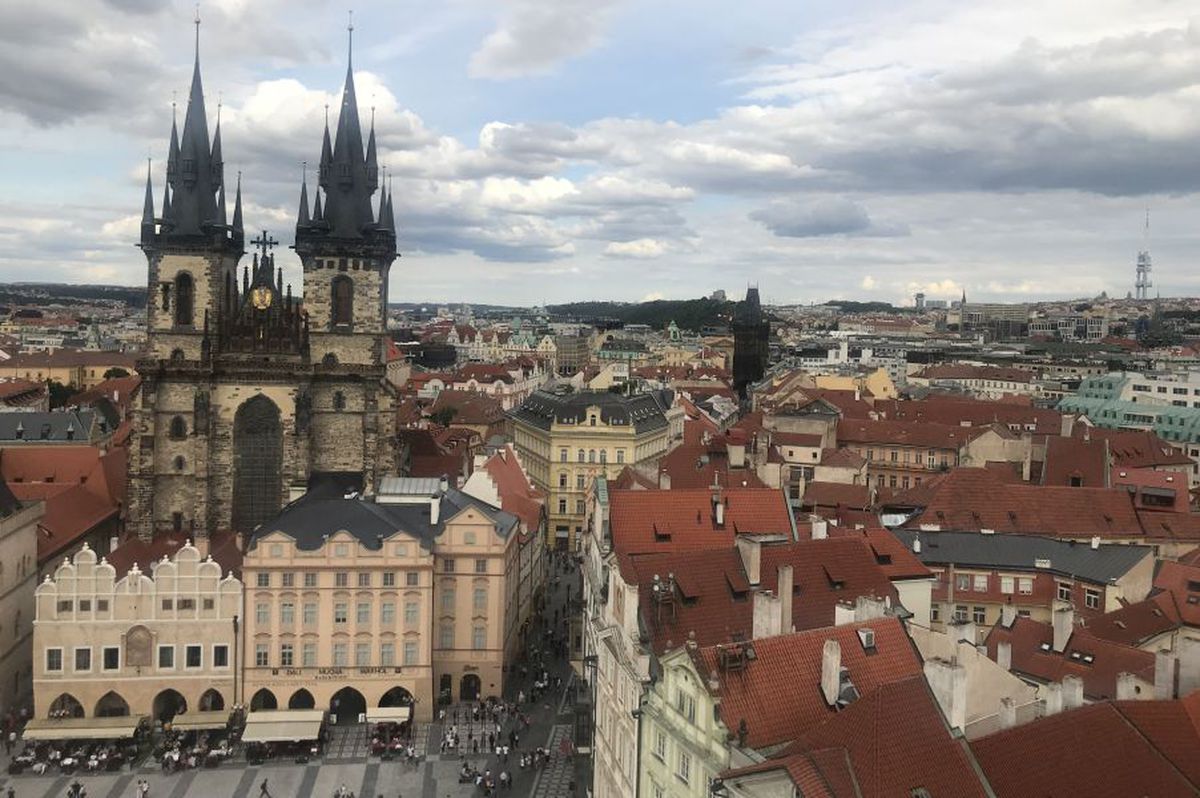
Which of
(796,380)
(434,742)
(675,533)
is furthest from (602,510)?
(796,380)

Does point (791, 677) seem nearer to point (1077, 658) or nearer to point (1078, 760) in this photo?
point (1078, 760)

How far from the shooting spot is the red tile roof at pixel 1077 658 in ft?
133

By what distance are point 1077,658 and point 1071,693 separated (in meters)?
11.2

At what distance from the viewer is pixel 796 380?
6309 inches

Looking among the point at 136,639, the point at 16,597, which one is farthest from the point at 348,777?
the point at 16,597

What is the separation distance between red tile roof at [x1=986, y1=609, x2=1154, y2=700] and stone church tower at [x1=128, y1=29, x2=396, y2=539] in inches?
1996

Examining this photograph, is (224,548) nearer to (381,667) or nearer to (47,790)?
(381,667)

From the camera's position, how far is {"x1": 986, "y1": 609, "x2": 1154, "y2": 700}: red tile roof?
40.4 metres

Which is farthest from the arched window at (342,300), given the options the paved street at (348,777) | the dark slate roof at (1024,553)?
the dark slate roof at (1024,553)

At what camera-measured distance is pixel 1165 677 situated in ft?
118

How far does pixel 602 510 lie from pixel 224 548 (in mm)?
29029

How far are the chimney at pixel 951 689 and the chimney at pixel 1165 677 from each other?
353 inches

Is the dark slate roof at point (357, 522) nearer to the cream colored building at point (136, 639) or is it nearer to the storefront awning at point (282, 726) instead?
the cream colored building at point (136, 639)

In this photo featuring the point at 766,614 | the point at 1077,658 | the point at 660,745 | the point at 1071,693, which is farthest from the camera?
the point at 1077,658
